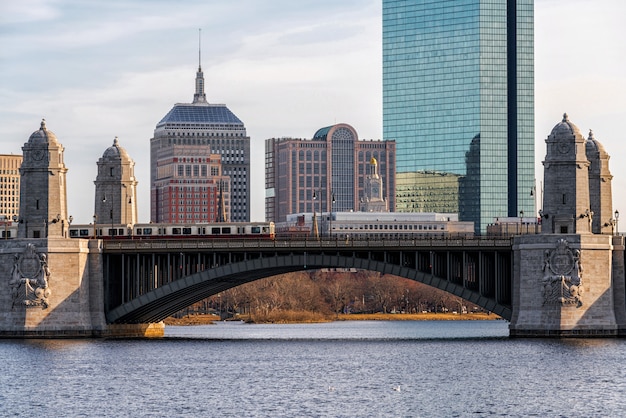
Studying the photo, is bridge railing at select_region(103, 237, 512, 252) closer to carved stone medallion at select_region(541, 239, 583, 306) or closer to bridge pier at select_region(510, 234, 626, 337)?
bridge pier at select_region(510, 234, 626, 337)

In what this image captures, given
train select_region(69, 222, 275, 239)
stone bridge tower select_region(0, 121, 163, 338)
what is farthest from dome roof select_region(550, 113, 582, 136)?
stone bridge tower select_region(0, 121, 163, 338)

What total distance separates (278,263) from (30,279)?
24.4 meters

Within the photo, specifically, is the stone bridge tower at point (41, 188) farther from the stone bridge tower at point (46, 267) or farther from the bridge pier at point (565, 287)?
the bridge pier at point (565, 287)

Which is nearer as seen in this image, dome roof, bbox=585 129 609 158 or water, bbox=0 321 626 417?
water, bbox=0 321 626 417

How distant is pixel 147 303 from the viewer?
6845 inches

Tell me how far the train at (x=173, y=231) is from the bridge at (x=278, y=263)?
6.27 meters

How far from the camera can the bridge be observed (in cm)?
16975

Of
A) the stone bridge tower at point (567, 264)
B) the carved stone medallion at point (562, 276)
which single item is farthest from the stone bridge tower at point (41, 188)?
the carved stone medallion at point (562, 276)

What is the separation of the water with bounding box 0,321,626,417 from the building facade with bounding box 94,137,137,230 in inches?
1082

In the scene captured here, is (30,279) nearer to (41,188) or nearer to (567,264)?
(41,188)

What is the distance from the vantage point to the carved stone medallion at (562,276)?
162125 mm

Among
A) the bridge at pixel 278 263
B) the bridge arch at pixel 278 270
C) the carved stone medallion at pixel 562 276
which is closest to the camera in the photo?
the carved stone medallion at pixel 562 276

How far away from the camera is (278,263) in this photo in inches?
6757

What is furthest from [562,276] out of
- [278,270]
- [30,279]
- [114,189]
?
[114,189]
